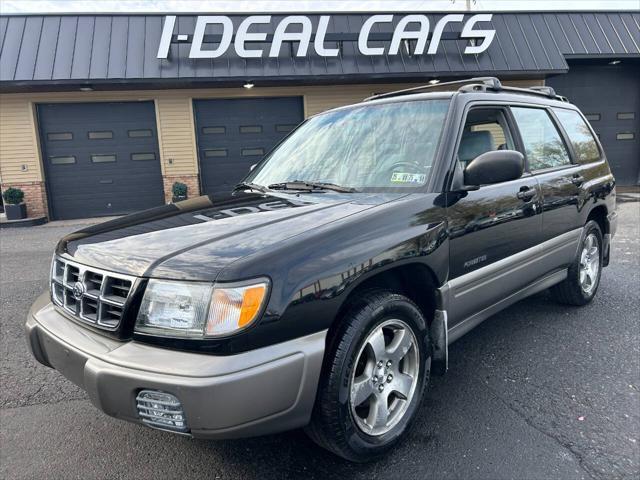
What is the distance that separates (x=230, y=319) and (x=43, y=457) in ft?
4.80

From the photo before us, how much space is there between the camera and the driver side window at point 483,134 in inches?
120

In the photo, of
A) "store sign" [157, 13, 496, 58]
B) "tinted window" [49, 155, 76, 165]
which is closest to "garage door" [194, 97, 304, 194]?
"store sign" [157, 13, 496, 58]

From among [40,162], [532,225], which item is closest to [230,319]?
[532,225]

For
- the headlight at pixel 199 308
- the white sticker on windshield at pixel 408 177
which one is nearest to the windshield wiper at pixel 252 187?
the white sticker on windshield at pixel 408 177

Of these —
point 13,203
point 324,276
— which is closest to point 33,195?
point 13,203

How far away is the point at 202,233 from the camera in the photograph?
7.18 ft

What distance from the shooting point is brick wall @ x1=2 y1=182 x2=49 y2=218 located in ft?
42.5

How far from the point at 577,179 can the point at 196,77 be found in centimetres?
1055

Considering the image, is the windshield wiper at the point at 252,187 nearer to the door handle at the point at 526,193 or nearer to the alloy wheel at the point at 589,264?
the door handle at the point at 526,193

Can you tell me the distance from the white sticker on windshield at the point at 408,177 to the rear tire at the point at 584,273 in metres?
2.15

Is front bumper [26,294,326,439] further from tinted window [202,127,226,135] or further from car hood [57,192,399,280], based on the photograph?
tinted window [202,127,226,135]

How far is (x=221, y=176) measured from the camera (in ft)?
46.4

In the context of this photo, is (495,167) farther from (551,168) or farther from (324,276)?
(551,168)

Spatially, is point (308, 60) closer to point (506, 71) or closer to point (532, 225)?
point (506, 71)
